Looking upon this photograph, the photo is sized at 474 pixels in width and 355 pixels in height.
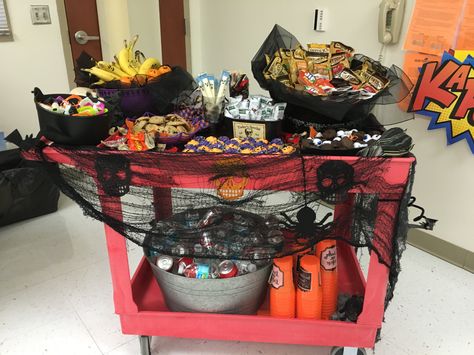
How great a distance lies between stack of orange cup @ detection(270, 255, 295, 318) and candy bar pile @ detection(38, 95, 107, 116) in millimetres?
698

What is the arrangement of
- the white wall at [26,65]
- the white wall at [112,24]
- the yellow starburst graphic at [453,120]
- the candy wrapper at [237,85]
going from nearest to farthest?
the candy wrapper at [237,85] < the yellow starburst graphic at [453,120] < the white wall at [26,65] < the white wall at [112,24]

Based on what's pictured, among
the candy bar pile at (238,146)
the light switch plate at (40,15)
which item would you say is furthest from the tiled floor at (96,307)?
the light switch plate at (40,15)

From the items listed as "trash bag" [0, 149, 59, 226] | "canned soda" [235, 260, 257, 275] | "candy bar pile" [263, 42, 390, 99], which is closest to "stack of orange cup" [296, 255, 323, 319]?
"canned soda" [235, 260, 257, 275]

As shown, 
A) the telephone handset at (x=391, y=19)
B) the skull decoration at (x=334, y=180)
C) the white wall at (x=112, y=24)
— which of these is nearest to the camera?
the skull decoration at (x=334, y=180)

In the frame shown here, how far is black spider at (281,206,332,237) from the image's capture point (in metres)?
1.14

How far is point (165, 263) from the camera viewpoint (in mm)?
1309

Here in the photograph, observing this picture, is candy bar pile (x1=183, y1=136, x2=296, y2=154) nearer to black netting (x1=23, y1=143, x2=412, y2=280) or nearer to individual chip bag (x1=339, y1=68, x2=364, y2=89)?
black netting (x1=23, y1=143, x2=412, y2=280)

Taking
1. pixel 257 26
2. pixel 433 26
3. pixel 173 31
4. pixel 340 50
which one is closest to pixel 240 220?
pixel 340 50

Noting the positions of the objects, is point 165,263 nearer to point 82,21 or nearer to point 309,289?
point 309,289

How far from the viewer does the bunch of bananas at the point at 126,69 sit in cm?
138

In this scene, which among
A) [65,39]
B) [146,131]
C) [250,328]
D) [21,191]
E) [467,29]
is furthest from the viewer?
[65,39]

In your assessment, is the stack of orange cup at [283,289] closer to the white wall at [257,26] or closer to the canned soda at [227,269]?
the canned soda at [227,269]

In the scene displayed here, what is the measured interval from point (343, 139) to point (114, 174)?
622mm

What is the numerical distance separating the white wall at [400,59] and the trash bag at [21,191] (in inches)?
54.8
